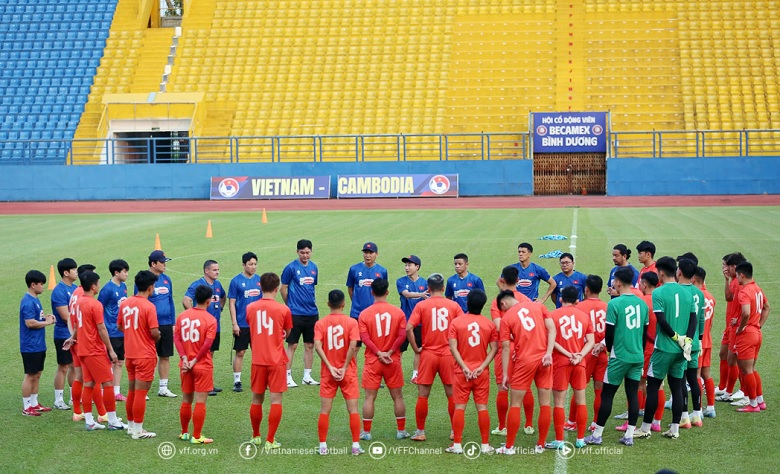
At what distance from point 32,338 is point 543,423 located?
6091 mm

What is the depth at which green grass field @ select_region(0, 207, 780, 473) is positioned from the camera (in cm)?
922

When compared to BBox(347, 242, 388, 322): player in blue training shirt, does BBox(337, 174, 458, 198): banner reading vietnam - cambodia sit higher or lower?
higher

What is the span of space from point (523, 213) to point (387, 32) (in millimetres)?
20173

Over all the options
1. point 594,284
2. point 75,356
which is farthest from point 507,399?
point 75,356

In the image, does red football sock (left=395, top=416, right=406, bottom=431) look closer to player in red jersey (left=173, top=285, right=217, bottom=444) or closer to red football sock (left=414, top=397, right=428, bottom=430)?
red football sock (left=414, top=397, right=428, bottom=430)

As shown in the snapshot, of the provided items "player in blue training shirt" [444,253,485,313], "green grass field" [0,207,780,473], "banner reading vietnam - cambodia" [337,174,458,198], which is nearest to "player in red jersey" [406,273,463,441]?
"green grass field" [0,207,780,473]

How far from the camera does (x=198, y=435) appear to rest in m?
9.79

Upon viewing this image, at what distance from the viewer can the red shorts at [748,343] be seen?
1072 centimetres

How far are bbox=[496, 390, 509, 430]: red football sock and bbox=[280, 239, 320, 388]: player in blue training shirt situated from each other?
131 inches

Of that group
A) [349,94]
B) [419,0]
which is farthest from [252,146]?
[419,0]

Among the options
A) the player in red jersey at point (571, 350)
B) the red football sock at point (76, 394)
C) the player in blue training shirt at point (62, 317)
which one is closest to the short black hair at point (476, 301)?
the player in red jersey at point (571, 350)

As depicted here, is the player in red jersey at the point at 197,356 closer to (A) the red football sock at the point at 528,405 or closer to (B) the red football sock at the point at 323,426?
(B) the red football sock at the point at 323,426

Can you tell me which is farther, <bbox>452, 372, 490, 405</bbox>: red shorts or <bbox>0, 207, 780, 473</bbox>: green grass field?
<bbox>452, 372, 490, 405</bbox>: red shorts

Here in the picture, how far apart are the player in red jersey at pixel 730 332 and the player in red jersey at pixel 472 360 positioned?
3328 mm
